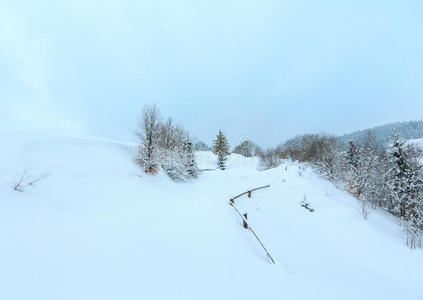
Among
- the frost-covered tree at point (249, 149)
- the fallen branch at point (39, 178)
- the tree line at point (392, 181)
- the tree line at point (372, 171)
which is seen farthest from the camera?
the frost-covered tree at point (249, 149)

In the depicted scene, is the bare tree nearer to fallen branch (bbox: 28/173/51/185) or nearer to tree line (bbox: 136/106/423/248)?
fallen branch (bbox: 28/173/51/185)

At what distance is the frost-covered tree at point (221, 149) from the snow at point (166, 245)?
88.7ft

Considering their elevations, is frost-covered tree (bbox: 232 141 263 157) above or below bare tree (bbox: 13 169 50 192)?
above

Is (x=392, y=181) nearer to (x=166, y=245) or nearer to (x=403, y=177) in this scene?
(x=403, y=177)

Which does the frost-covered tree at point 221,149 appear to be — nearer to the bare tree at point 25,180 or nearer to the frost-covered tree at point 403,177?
the frost-covered tree at point 403,177

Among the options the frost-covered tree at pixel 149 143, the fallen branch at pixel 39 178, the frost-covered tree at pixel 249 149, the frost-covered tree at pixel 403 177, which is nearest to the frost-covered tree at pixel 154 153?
the frost-covered tree at pixel 149 143

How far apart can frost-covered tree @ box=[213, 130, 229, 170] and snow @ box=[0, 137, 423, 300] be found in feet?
88.7

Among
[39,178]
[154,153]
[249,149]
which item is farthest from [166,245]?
[249,149]

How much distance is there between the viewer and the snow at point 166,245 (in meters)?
3.08

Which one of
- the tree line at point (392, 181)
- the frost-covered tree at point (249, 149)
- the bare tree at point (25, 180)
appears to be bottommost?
the tree line at point (392, 181)

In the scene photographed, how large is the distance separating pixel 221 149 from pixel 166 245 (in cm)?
3501

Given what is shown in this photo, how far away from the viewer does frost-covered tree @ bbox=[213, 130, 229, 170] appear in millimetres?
38719

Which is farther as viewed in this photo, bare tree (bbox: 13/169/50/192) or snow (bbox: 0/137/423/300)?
bare tree (bbox: 13/169/50/192)

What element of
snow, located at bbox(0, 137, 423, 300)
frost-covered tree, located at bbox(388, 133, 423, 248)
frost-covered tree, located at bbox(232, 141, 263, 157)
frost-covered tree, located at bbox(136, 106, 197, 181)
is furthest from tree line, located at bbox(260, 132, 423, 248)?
frost-covered tree, located at bbox(232, 141, 263, 157)
